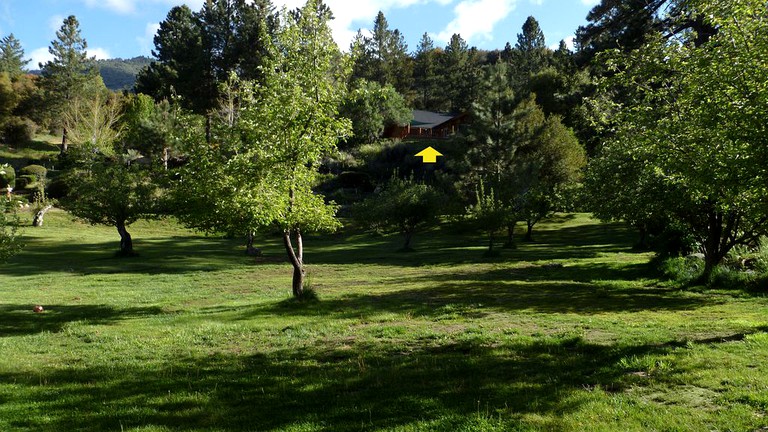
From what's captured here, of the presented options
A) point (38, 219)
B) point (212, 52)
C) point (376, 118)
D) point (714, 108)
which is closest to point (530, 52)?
point (376, 118)

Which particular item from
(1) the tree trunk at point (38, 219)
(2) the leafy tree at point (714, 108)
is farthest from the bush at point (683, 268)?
(1) the tree trunk at point (38, 219)

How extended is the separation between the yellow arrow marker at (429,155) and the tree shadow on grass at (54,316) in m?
49.6

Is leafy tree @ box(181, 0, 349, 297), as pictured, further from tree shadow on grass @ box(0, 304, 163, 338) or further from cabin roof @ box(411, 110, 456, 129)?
cabin roof @ box(411, 110, 456, 129)

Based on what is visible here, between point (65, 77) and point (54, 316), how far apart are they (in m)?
80.4

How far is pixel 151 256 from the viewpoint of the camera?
115ft

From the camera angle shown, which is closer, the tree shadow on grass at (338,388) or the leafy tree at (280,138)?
the tree shadow on grass at (338,388)

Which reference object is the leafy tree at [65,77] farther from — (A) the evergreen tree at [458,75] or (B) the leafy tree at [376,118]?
(A) the evergreen tree at [458,75]

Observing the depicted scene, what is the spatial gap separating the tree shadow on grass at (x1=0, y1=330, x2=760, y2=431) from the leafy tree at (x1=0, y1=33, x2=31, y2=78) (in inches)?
4424

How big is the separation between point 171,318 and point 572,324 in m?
11.8

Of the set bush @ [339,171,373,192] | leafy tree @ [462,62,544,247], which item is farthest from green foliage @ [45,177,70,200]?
leafy tree @ [462,62,544,247]

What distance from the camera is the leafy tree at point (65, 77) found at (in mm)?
80812

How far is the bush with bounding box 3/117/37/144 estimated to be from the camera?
78456mm

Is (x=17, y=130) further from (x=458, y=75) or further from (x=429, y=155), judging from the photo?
(x=458, y=75)

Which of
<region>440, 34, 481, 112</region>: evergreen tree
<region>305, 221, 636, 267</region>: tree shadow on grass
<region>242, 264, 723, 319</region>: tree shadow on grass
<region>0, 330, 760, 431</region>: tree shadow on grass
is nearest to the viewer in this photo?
<region>0, 330, 760, 431</region>: tree shadow on grass
